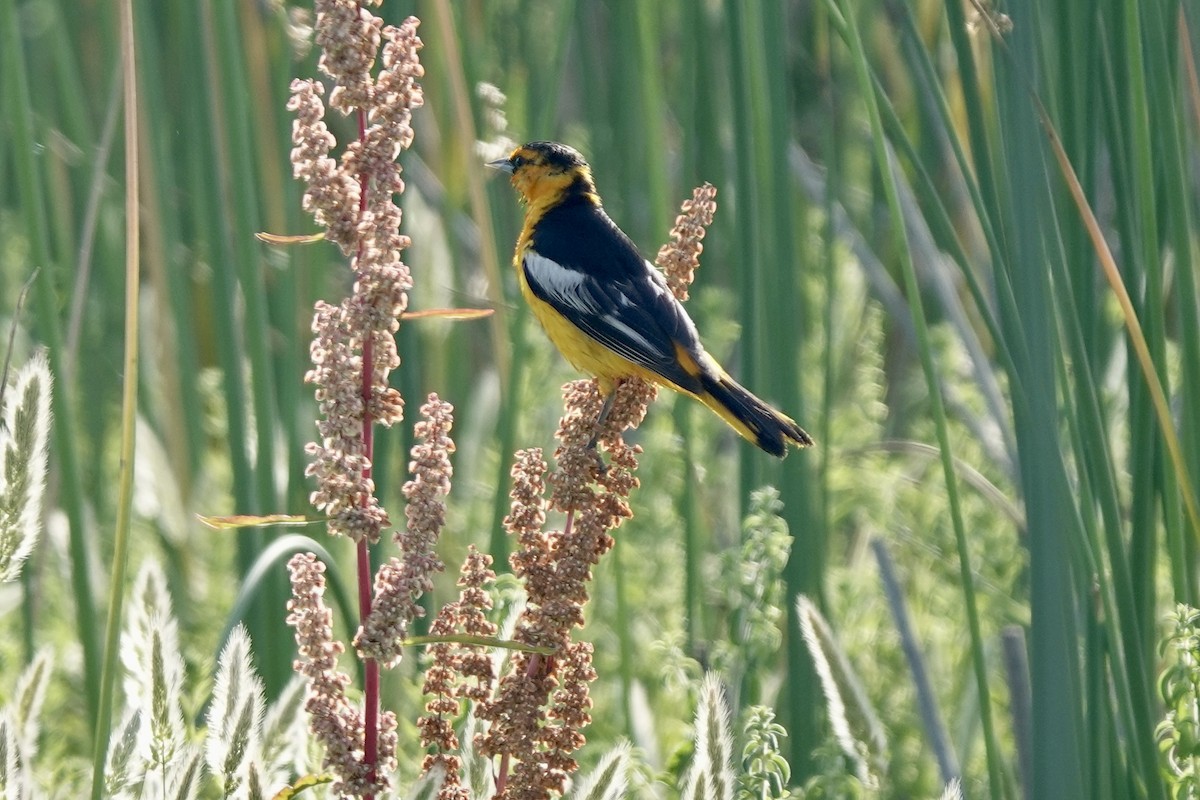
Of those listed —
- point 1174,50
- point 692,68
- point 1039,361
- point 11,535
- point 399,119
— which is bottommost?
point 11,535

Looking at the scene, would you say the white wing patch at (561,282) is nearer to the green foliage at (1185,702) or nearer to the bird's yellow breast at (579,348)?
the bird's yellow breast at (579,348)

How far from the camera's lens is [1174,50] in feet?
4.96

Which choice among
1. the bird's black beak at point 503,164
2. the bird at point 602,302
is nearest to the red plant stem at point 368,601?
the bird at point 602,302

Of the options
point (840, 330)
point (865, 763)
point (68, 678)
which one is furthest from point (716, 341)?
point (865, 763)

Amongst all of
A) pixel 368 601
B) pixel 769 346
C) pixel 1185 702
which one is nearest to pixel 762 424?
pixel 769 346

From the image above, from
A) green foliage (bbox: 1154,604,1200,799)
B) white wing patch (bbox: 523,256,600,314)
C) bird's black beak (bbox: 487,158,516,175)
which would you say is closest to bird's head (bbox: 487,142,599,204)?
bird's black beak (bbox: 487,158,516,175)

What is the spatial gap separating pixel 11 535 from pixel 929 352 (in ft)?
2.53

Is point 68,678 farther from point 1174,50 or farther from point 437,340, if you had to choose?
point 1174,50

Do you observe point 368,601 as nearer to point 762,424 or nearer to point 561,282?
point 762,424

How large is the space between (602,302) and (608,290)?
0.04m

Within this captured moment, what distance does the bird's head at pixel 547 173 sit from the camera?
256 centimetres

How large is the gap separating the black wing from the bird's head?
0.33 ft

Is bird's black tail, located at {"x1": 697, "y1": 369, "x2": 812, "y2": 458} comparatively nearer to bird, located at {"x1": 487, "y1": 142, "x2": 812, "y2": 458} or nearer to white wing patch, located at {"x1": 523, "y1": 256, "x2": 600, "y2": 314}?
bird, located at {"x1": 487, "y1": 142, "x2": 812, "y2": 458}

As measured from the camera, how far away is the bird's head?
2564 mm
